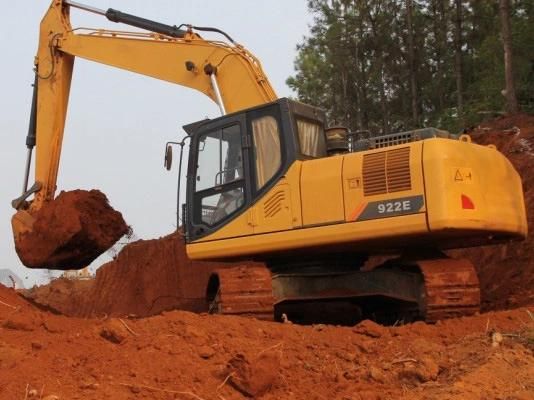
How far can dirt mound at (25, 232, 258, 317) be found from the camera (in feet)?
45.5

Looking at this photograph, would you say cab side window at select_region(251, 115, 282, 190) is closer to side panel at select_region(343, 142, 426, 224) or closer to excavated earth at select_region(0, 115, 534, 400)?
side panel at select_region(343, 142, 426, 224)

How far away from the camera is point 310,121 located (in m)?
8.47

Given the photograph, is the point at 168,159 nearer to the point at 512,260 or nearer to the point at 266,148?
the point at 266,148

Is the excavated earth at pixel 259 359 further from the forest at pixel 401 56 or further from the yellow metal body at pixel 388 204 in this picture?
the forest at pixel 401 56

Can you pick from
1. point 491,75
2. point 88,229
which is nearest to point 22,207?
point 88,229

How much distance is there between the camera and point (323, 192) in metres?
7.63

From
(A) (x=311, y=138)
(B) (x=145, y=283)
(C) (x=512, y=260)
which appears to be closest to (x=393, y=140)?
(A) (x=311, y=138)

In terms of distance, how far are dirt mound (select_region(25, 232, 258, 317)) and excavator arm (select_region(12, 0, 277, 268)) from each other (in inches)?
148

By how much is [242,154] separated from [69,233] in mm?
3106

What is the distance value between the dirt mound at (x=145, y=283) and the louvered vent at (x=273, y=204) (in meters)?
5.12

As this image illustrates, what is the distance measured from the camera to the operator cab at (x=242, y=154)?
8.13 m

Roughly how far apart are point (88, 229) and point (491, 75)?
60.9ft

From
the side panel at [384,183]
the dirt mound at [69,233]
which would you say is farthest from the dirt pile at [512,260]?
the dirt mound at [69,233]

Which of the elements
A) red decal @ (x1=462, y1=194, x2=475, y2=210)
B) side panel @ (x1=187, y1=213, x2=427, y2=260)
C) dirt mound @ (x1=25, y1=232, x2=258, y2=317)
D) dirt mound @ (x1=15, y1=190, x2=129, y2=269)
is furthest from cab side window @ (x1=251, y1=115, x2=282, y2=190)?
dirt mound @ (x1=25, y1=232, x2=258, y2=317)
